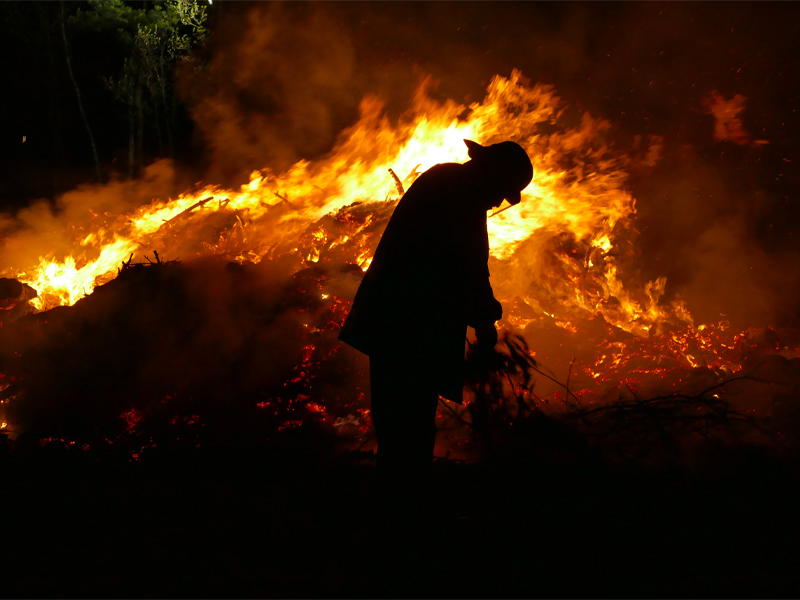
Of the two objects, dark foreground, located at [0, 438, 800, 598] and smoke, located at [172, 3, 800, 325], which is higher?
smoke, located at [172, 3, 800, 325]

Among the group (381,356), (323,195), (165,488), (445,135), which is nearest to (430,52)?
(445,135)

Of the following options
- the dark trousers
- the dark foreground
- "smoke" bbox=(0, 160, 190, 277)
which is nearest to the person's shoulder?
the dark trousers

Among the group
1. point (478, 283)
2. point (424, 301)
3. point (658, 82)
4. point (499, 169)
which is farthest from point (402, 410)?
point (658, 82)

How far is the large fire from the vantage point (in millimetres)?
6402

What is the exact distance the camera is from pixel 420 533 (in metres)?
2.41

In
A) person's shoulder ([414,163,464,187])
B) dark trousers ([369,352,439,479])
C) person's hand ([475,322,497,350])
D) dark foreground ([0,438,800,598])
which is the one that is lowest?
dark foreground ([0,438,800,598])

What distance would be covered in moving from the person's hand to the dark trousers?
412 mm

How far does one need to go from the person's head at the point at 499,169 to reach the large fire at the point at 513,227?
3301 mm

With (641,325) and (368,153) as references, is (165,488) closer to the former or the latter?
(368,153)

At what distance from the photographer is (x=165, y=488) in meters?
3.11

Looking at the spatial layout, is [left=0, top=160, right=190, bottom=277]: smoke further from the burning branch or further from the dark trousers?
the dark trousers

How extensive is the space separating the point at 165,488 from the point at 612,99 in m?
6.73

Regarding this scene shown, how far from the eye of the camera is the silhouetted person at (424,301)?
7.88ft

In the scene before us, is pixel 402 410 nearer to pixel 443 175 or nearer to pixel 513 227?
pixel 443 175
